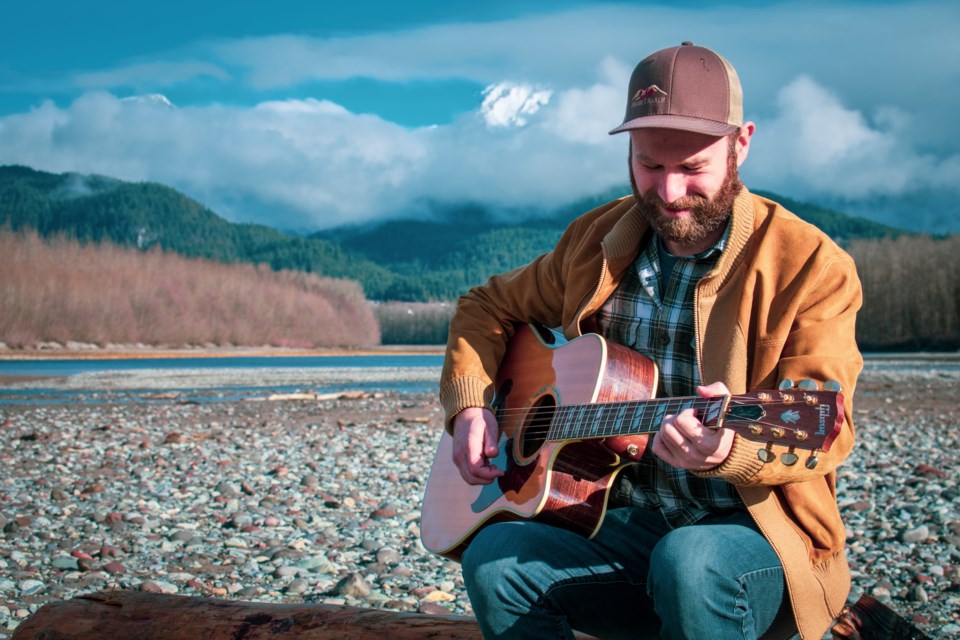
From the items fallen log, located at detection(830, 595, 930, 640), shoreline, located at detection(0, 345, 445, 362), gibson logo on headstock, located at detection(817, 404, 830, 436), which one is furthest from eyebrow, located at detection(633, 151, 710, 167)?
shoreline, located at detection(0, 345, 445, 362)

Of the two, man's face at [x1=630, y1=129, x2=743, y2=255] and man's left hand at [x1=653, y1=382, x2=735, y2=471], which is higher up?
man's face at [x1=630, y1=129, x2=743, y2=255]

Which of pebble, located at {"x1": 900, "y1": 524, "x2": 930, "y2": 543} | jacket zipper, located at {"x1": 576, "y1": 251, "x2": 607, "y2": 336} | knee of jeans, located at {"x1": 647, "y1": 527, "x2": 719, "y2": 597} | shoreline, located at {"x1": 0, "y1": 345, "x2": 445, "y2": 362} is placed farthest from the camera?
shoreline, located at {"x1": 0, "y1": 345, "x2": 445, "y2": 362}

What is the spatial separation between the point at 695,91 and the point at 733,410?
102 centimetres

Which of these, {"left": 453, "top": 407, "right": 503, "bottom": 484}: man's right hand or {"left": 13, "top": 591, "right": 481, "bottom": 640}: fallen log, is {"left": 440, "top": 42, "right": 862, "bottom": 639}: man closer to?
{"left": 453, "top": 407, "right": 503, "bottom": 484}: man's right hand

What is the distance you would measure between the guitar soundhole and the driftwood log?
65 centimetres

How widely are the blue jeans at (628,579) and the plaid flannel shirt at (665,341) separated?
7 centimetres

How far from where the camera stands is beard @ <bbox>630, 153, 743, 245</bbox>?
290 cm

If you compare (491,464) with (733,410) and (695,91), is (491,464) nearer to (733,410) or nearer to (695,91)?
(733,410)

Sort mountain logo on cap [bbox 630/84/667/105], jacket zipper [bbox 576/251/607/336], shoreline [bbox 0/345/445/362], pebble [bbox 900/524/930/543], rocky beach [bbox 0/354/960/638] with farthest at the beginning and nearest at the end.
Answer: shoreline [bbox 0/345/445/362], pebble [bbox 900/524/930/543], rocky beach [bbox 0/354/960/638], jacket zipper [bbox 576/251/607/336], mountain logo on cap [bbox 630/84/667/105]

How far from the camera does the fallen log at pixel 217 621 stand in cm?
328

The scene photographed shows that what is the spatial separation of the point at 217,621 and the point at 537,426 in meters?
1.35

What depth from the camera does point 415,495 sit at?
8.56 meters

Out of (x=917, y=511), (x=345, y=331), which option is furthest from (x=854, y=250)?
(x=917, y=511)

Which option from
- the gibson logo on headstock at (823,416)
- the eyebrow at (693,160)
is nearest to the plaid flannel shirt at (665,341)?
the eyebrow at (693,160)
